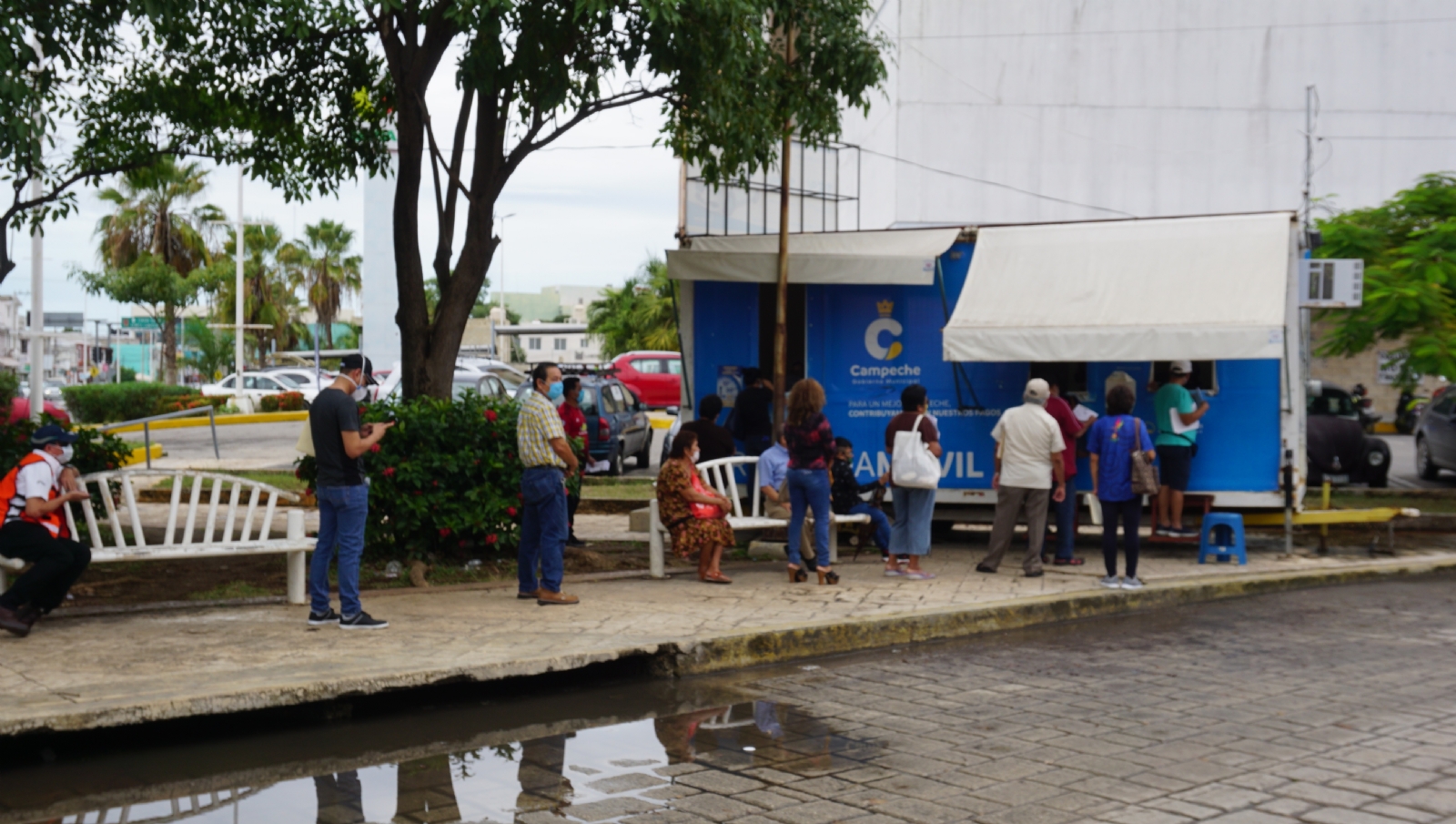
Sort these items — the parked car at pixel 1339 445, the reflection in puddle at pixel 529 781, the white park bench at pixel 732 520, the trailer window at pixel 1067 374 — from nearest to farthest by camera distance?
the reflection in puddle at pixel 529 781 → the white park bench at pixel 732 520 → the trailer window at pixel 1067 374 → the parked car at pixel 1339 445

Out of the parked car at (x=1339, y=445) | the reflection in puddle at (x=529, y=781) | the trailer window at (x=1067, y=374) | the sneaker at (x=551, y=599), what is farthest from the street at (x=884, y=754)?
the parked car at (x=1339, y=445)

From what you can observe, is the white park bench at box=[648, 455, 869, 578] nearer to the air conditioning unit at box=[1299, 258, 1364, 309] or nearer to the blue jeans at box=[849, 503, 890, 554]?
the blue jeans at box=[849, 503, 890, 554]

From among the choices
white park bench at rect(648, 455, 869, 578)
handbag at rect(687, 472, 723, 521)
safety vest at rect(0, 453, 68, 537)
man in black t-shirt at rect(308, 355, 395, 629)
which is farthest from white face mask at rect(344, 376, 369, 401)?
handbag at rect(687, 472, 723, 521)

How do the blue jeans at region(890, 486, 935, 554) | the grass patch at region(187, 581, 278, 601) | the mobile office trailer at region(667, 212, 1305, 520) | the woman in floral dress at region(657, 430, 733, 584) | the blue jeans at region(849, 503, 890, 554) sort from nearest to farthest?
the grass patch at region(187, 581, 278, 601) → the woman in floral dress at region(657, 430, 733, 584) → the blue jeans at region(890, 486, 935, 554) → the blue jeans at region(849, 503, 890, 554) → the mobile office trailer at region(667, 212, 1305, 520)

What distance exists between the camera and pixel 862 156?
28.9m

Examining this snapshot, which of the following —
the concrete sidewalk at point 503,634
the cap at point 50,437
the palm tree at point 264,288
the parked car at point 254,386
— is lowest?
the concrete sidewalk at point 503,634

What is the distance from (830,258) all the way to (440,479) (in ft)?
16.0

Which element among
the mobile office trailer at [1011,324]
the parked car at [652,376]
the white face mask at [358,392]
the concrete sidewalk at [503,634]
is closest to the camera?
the concrete sidewalk at [503,634]

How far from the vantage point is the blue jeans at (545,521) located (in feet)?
29.7

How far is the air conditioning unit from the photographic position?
1238 centimetres

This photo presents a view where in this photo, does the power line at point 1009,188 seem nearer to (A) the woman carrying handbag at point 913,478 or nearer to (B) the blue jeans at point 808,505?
(A) the woman carrying handbag at point 913,478

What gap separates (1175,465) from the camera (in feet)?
41.4

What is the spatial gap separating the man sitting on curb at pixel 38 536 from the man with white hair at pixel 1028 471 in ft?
23.0

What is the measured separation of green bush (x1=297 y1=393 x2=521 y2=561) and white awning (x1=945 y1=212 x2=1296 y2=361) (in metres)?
4.41
